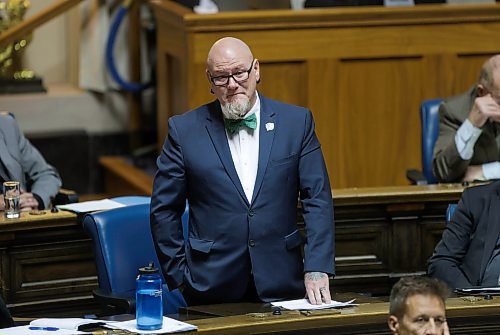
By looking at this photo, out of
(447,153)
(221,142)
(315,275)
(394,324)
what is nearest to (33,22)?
(447,153)

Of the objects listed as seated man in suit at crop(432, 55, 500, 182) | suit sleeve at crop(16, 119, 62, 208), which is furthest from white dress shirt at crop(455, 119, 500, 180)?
suit sleeve at crop(16, 119, 62, 208)

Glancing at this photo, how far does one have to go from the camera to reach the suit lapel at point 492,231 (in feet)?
16.2

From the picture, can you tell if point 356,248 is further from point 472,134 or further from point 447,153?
point 472,134

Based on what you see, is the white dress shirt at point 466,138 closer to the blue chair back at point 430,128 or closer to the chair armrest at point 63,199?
the blue chair back at point 430,128

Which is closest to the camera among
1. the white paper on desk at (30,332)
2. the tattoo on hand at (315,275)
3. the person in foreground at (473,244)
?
the white paper on desk at (30,332)

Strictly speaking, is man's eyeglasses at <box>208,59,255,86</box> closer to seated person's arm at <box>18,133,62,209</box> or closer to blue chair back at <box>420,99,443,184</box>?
seated person's arm at <box>18,133,62,209</box>

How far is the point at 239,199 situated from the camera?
4.61 m

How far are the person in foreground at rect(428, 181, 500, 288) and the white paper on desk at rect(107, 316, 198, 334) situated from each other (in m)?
1.26

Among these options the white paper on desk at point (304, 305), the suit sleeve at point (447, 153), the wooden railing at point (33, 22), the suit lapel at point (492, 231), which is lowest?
the white paper on desk at point (304, 305)

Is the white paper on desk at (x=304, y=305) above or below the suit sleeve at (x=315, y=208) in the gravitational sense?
below

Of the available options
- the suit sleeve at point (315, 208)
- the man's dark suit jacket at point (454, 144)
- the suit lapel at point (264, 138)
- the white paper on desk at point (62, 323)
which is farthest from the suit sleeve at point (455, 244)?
the white paper on desk at point (62, 323)

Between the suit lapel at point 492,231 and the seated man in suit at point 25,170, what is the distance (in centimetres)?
198

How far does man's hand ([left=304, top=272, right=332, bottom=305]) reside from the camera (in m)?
4.38

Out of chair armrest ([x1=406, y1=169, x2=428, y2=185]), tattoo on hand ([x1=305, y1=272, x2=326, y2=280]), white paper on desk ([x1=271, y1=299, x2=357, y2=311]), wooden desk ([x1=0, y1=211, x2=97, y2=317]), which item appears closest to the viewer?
white paper on desk ([x1=271, y1=299, x2=357, y2=311])
